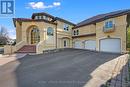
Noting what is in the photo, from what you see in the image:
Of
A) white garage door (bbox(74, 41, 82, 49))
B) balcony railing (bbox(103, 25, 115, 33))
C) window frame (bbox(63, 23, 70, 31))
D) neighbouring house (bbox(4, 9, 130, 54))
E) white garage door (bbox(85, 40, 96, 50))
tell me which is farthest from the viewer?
white garage door (bbox(74, 41, 82, 49))

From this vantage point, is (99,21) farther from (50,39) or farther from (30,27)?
(30,27)

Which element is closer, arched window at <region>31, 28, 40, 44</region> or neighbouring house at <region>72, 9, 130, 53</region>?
neighbouring house at <region>72, 9, 130, 53</region>

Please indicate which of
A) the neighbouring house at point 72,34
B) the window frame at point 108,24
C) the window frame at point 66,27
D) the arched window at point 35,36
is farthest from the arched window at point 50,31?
the window frame at point 108,24

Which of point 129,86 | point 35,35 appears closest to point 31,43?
point 35,35

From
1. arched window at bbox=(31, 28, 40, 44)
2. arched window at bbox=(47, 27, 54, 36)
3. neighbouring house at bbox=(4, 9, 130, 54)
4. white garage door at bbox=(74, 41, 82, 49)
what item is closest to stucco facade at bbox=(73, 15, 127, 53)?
neighbouring house at bbox=(4, 9, 130, 54)

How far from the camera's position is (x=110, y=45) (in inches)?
989

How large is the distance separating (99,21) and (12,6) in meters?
14.0

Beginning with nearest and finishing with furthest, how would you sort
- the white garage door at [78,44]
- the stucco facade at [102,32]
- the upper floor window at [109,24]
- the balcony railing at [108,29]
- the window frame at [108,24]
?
1. the stucco facade at [102,32]
2. the balcony railing at [108,29]
3. the window frame at [108,24]
4. the upper floor window at [109,24]
5. the white garage door at [78,44]

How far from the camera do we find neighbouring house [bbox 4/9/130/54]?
23.6m

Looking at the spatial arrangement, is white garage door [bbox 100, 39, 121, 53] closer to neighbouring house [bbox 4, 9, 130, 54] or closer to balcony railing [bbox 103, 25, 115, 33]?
neighbouring house [bbox 4, 9, 130, 54]

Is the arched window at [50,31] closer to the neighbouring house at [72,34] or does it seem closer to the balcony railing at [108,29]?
the neighbouring house at [72,34]

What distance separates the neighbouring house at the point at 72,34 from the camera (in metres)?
23.6

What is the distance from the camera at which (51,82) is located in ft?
26.1

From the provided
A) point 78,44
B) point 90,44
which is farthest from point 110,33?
point 78,44
